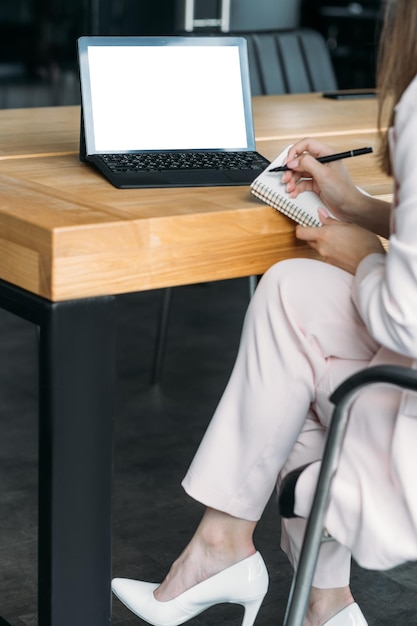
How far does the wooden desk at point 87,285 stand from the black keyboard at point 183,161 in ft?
0.34

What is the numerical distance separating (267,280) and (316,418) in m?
0.21

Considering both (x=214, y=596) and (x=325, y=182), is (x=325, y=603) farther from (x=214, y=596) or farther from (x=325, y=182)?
(x=325, y=182)

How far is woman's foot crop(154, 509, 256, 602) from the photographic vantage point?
156cm

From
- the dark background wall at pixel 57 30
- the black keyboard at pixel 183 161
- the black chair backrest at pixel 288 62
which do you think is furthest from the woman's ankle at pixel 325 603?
the dark background wall at pixel 57 30

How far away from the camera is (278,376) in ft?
4.88

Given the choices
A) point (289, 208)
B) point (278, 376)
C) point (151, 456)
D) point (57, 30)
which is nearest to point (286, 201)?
point (289, 208)

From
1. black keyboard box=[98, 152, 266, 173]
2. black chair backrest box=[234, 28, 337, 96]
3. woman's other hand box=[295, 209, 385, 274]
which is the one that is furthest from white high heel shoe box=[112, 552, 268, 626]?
black chair backrest box=[234, 28, 337, 96]

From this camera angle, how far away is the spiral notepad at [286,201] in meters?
1.54

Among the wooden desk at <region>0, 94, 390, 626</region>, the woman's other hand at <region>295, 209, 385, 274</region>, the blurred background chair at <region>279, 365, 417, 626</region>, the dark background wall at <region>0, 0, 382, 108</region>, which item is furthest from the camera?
the dark background wall at <region>0, 0, 382, 108</region>

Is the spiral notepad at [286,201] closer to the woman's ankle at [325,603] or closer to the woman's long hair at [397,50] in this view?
the woman's long hair at [397,50]

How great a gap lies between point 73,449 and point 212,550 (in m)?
0.28

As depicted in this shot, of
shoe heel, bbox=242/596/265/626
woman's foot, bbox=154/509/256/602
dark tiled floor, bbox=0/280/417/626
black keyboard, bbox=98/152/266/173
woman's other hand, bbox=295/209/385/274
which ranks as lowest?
dark tiled floor, bbox=0/280/417/626

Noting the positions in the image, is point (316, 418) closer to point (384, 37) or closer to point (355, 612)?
point (355, 612)

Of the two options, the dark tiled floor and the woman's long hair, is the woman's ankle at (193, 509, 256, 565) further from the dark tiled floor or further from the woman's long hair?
the woman's long hair
